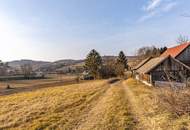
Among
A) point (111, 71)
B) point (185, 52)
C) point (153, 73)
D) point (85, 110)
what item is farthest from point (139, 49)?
point (85, 110)

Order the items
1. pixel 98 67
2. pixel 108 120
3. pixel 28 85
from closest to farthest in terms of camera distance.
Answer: pixel 108 120, pixel 28 85, pixel 98 67

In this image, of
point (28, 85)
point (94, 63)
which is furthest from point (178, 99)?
point (94, 63)

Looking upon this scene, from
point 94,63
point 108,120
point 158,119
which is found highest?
point 94,63

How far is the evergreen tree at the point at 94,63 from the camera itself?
247ft

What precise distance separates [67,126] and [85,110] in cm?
396

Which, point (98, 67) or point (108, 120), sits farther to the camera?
point (98, 67)

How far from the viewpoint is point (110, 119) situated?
39.5 feet

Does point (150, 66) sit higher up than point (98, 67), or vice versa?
point (98, 67)

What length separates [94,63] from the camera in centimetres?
7544

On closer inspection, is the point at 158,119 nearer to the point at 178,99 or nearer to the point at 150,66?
the point at 178,99

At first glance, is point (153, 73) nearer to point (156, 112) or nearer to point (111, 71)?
point (156, 112)

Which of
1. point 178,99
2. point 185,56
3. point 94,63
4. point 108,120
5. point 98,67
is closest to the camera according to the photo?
point 178,99

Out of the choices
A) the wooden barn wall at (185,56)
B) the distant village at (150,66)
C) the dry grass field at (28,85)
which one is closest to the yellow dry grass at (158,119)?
the distant village at (150,66)

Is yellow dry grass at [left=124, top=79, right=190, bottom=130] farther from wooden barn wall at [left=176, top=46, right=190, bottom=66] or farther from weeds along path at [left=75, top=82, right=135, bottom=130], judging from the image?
wooden barn wall at [left=176, top=46, right=190, bottom=66]
